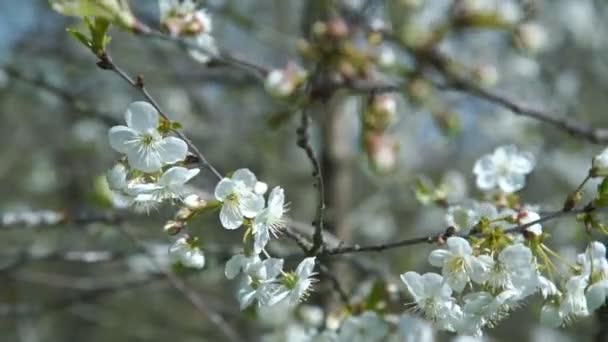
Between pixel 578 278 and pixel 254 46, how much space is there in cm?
406

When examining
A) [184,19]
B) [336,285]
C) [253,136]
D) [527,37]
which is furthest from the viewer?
[253,136]

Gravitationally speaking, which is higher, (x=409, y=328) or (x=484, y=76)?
(x=484, y=76)

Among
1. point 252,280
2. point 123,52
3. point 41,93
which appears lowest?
point 252,280

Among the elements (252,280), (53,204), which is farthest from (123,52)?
(252,280)

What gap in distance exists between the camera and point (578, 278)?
4.06 ft

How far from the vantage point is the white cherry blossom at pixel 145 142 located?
117cm

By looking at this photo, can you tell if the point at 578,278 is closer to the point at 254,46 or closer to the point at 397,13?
the point at 397,13

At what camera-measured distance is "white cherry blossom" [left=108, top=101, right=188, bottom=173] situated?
1.17m

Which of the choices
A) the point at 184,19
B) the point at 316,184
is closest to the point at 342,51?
the point at 184,19

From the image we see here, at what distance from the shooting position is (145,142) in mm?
1188

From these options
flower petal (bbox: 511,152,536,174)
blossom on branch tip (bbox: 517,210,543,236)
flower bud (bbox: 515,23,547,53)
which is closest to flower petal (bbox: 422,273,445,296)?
blossom on branch tip (bbox: 517,210,543,236)

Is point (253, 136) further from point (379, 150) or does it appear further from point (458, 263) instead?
point (458, 263)

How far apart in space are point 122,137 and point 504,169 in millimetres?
822

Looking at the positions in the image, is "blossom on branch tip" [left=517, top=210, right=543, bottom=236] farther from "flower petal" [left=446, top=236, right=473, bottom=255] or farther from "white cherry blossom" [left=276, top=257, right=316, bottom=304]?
"white cherry blossom" [left=276, top=257, right=316, bottom=304]
